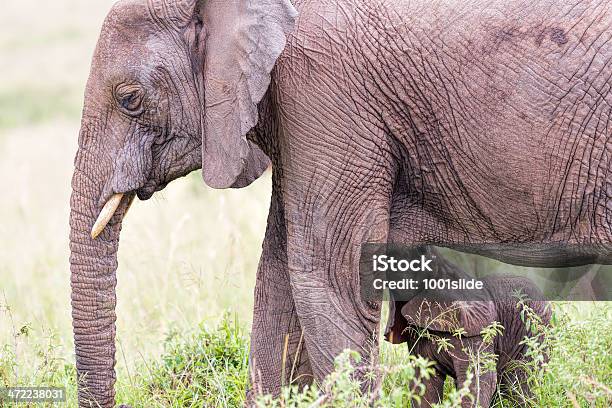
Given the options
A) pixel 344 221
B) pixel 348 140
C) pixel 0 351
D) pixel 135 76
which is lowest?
pixel 0 351

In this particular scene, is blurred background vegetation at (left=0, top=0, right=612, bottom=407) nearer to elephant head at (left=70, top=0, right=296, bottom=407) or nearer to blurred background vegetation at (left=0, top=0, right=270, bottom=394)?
blurred background vegetation at (left=0, top=0, right=270, bottom=394)

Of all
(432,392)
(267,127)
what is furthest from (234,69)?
(432,392)

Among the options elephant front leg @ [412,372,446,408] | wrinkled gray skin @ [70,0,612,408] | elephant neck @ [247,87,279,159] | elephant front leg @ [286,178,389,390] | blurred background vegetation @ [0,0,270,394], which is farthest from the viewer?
blurred background vegetation @ [0,0,270,394]

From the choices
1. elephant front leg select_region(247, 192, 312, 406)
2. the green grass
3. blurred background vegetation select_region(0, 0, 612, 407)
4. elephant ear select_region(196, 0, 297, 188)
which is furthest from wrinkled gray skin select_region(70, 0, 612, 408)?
blurred background vegetation select_region(0, 0, 612, 407)

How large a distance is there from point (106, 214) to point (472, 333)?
6.44 feet

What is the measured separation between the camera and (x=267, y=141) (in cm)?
516

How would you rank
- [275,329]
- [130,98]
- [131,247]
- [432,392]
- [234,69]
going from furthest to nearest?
1. [131,247]
2. [432,392]
3. [275,329]
4. [130,98]
5. [234,69]

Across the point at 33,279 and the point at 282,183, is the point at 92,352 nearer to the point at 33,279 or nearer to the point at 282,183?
the point at 282,183

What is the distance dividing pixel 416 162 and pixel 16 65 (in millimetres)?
21213

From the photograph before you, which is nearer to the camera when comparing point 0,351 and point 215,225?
point 0,351

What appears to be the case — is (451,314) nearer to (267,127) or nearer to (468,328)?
(468,328)

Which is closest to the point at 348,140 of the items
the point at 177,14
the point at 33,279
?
the point at 177,14

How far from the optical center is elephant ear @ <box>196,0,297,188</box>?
481cm

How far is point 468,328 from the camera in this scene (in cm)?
580
